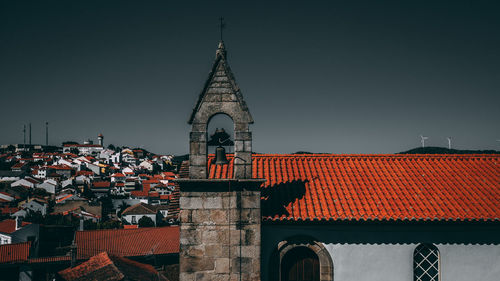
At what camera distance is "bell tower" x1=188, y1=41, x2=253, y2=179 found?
8992 mm

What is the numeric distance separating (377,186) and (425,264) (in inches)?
101

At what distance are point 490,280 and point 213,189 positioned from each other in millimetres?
8394

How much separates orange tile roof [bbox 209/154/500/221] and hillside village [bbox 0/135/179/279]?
339 cm

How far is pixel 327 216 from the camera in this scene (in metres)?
9.72

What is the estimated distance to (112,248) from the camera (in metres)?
38.9

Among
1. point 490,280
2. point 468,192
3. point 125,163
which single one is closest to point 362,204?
point 468,192

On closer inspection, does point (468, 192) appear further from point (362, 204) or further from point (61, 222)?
point (61, 222)

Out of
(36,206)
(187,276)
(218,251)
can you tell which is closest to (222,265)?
(218,251)

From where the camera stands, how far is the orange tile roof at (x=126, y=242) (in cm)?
3844

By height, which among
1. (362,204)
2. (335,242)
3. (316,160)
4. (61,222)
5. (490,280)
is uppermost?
(316,160)

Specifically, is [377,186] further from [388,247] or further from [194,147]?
[194,147]

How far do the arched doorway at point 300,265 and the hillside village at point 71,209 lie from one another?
3569 mm

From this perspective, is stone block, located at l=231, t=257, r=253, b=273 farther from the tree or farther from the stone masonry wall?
the tree

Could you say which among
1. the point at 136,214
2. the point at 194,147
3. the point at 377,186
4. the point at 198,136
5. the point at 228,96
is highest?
the point at 228,96
